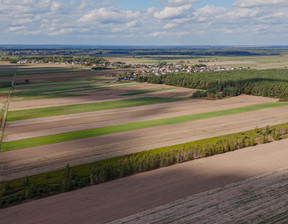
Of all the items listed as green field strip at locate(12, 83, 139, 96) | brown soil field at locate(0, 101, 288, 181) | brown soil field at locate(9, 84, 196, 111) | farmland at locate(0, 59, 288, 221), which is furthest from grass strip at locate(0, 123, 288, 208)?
green field strip at locate(12, 83, 139, 96)

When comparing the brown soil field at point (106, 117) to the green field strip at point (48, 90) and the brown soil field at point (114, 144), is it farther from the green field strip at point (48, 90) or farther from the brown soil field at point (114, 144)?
the green field strip at point (48, 90)

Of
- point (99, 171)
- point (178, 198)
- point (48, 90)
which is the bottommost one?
point (178, 198)

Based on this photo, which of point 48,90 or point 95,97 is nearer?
point 95,97

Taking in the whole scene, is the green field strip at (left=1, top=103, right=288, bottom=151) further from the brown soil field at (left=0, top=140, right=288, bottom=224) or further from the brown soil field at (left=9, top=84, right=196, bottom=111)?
the brown soil field at (left=9, top=84, right=196, bottom=111)

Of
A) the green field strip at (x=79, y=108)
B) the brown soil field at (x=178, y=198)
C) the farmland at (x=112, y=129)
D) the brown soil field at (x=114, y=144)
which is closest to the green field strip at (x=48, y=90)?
the farmland at (x=112, y=129)

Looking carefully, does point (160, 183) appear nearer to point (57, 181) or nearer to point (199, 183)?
point (199, 183)

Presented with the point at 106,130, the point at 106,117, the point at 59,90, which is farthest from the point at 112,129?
the point at 59,90

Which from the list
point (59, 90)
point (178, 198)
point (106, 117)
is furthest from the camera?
point (59, 90)

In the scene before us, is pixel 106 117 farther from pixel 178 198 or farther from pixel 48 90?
pixel 48 90
